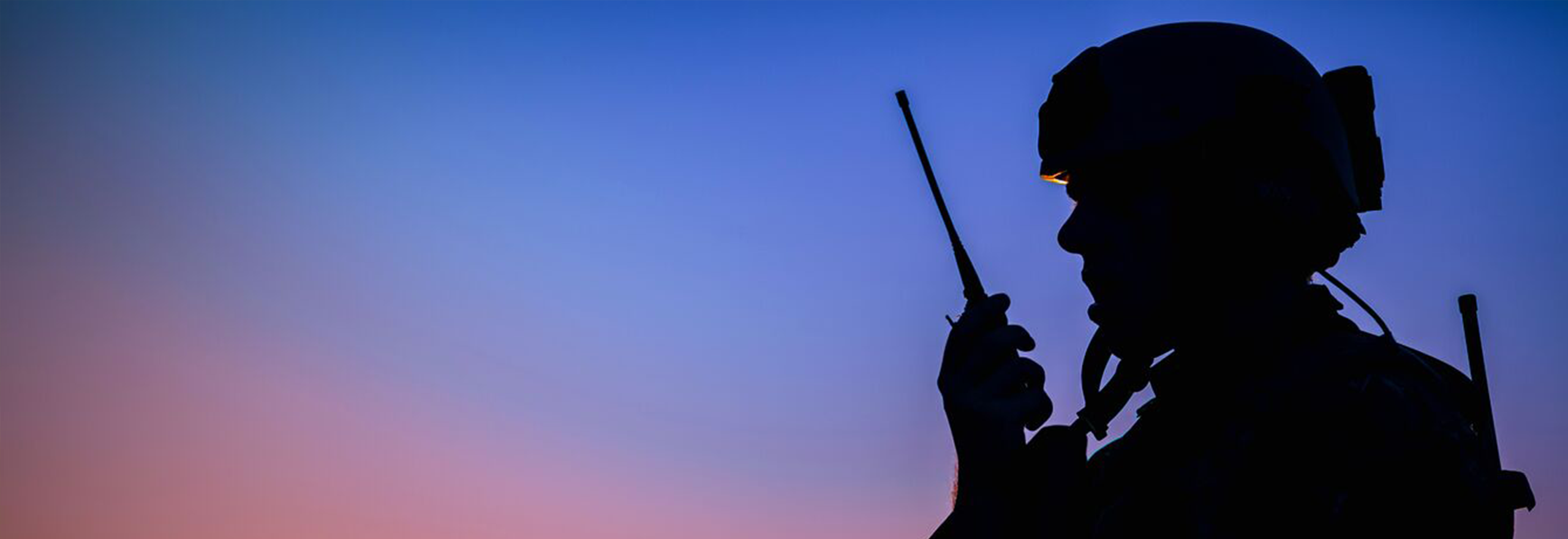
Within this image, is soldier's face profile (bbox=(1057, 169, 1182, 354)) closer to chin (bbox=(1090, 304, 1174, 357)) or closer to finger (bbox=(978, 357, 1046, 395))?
chin (bbox=(1090, 304, 1174, 357))

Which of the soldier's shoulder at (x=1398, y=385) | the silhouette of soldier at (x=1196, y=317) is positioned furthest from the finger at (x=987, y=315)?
the soldier's shoulder at (x=1398, y=385)

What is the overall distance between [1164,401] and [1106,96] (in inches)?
44.8

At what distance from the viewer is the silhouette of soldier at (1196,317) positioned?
3.83 metres

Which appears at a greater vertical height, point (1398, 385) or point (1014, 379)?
point (1014, 379)

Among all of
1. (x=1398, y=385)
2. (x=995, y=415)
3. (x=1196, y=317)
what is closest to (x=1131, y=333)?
(x=1196, y=317)

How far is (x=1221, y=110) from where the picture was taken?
4.32 meters

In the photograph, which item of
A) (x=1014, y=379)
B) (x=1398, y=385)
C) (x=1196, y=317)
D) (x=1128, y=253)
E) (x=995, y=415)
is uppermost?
(x=1128, y=253)

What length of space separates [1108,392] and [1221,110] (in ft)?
3.74

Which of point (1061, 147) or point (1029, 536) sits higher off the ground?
point (1061, 147)

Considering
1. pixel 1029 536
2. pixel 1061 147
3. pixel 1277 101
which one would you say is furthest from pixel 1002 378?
pixel 1277 101

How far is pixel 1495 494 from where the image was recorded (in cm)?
351

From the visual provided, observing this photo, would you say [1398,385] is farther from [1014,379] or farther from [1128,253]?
[1014,379]

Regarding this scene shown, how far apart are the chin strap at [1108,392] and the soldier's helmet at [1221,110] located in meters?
0.69

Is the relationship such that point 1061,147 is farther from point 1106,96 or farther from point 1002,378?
point 1002,378
